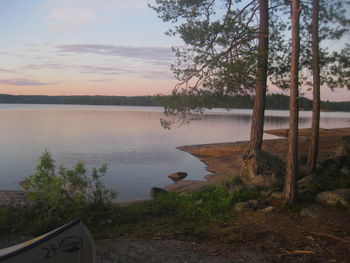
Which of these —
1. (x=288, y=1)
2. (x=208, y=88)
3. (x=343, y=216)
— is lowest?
(x=343, y=216)

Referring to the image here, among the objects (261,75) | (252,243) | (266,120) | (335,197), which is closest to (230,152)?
(261,75)

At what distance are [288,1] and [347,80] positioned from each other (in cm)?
383

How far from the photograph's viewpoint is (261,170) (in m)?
12.0

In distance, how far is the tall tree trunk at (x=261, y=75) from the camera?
40.7ft

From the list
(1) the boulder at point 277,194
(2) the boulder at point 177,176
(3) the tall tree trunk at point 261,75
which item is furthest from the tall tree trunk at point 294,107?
(2) the boulder at point 177,176

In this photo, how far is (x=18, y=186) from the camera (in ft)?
56.6

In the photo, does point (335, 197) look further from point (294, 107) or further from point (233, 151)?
point (233, 151)

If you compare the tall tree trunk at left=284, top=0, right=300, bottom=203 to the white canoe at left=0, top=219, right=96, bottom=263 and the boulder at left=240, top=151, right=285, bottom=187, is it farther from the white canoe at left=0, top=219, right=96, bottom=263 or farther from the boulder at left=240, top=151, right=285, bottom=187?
the white canoe at left=0, top=219, right=96, bottom=263

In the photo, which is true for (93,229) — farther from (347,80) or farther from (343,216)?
(347,80)

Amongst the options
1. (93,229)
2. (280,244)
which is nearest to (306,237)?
(280,244)

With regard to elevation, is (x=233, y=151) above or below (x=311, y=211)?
below

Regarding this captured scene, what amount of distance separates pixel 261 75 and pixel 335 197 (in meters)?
5.63

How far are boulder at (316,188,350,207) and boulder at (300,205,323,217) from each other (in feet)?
1.62

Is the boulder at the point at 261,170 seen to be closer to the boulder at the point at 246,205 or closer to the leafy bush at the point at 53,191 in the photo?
the boulder at the point at 246,205
